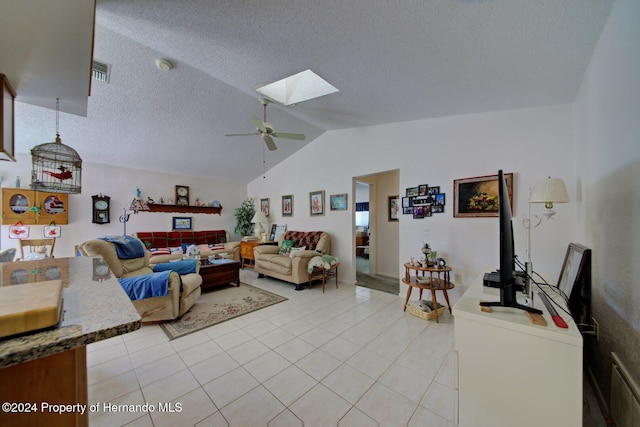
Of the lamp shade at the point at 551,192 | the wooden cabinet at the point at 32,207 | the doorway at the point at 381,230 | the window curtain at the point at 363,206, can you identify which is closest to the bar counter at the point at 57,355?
the lamp shade at the point at 551,192

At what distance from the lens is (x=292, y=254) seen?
4.15 m

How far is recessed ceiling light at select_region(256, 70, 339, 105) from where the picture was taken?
9.41 feet

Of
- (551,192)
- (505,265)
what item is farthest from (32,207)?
(551,192)

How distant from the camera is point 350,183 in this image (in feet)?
14.5

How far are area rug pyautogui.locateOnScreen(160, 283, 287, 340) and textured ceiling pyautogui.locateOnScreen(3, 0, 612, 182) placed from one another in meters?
2.86

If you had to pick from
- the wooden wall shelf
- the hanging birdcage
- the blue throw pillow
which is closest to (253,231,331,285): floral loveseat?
the blue throw pillow

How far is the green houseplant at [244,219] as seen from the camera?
6.49 meters

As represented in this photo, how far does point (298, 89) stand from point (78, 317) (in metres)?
3.25

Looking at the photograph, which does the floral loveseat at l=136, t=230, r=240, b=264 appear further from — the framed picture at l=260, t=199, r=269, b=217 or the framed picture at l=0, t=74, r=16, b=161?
the framed picture at l=0, t=74, r=16, b=161

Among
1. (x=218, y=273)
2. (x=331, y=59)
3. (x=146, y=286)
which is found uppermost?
(x=331, y=59)

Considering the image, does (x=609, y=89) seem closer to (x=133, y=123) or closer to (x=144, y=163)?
(x=133, y=123)

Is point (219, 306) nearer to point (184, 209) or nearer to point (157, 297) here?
point (157, 297)

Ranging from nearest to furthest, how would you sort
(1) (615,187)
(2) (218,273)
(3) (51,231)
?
(1) (615,187), (2) (218,273), (3) (51,231)

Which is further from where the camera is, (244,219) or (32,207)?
(244,219)
